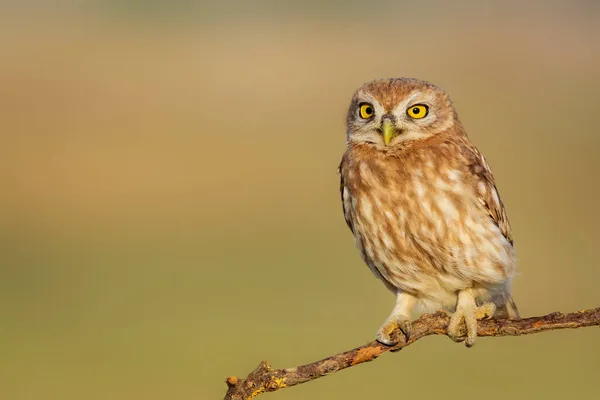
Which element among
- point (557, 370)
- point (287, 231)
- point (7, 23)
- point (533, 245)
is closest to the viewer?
point (557, 370)

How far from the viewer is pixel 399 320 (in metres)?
5.17

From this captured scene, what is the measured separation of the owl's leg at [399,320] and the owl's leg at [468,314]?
23cm

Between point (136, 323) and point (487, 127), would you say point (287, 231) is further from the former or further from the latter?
point (487, 127)

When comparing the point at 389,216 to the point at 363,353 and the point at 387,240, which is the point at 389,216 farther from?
the point at 363,353

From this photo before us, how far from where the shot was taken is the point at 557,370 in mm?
10906

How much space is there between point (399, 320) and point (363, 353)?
1.11 meters

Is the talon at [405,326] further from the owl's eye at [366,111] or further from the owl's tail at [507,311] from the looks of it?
the owl's eye at [366,111]

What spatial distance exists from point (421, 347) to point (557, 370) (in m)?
1.75

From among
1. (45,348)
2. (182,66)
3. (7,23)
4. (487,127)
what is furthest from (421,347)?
(7,23)

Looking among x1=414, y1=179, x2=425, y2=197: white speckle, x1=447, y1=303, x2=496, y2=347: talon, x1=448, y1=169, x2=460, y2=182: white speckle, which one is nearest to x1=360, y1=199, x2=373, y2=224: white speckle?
x1=414, y1=179, x2=425, y2=197: white speckle

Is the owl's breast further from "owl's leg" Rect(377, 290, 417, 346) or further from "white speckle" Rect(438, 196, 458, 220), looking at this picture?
"owl's leg" Rect(377, 290, 417, 346)

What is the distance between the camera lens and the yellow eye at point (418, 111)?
5.17 meters

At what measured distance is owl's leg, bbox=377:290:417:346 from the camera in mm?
4879

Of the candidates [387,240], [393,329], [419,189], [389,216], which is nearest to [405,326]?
[393,329]
